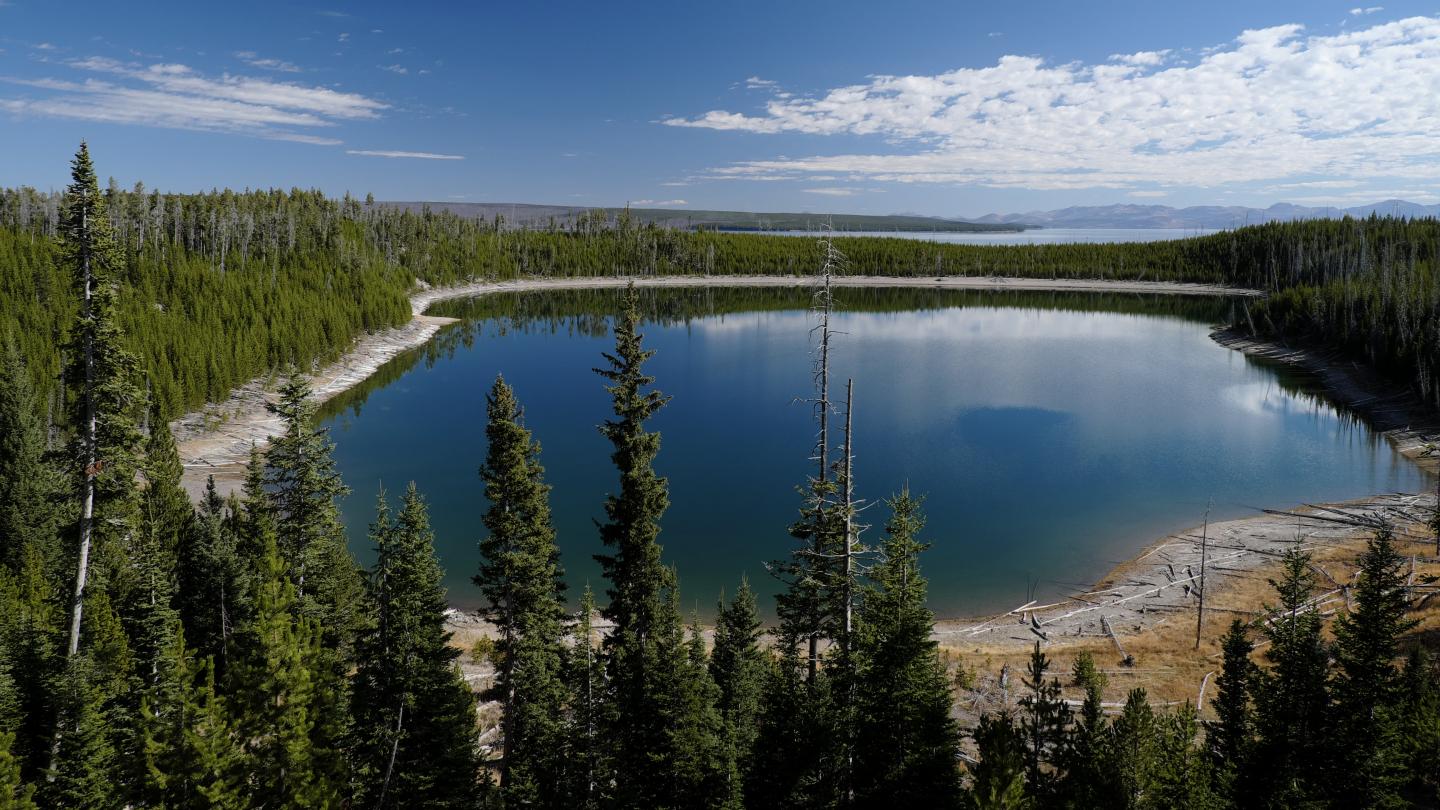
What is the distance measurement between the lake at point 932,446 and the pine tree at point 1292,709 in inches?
710

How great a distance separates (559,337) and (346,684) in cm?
12019

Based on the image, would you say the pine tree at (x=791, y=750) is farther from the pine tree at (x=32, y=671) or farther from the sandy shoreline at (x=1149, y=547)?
the pine tree at (x=32, y=671)

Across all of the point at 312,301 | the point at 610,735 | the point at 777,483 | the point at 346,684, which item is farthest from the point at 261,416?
the point at 610,735

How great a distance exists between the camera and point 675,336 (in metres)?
139

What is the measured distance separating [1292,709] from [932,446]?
46.1m

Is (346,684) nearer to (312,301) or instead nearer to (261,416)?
(261,416)

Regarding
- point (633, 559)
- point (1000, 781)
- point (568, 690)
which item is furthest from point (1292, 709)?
point (568, 690)

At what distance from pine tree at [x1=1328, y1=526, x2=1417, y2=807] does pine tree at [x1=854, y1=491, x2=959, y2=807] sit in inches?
380

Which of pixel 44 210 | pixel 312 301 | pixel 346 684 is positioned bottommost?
pixel 346 684

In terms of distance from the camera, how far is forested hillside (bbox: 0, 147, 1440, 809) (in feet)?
63.3

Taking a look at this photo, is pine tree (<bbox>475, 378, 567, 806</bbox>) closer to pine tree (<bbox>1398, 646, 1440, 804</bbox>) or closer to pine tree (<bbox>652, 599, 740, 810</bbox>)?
pine tree (<bbox>652, 599, 740, 810</bbox>)

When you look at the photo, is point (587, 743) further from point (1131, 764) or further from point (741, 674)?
point (1131, 764)

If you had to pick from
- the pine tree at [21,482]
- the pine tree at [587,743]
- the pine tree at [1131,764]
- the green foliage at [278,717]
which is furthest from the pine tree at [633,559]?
the pine tree at [21,482]

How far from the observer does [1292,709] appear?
70.3ft
